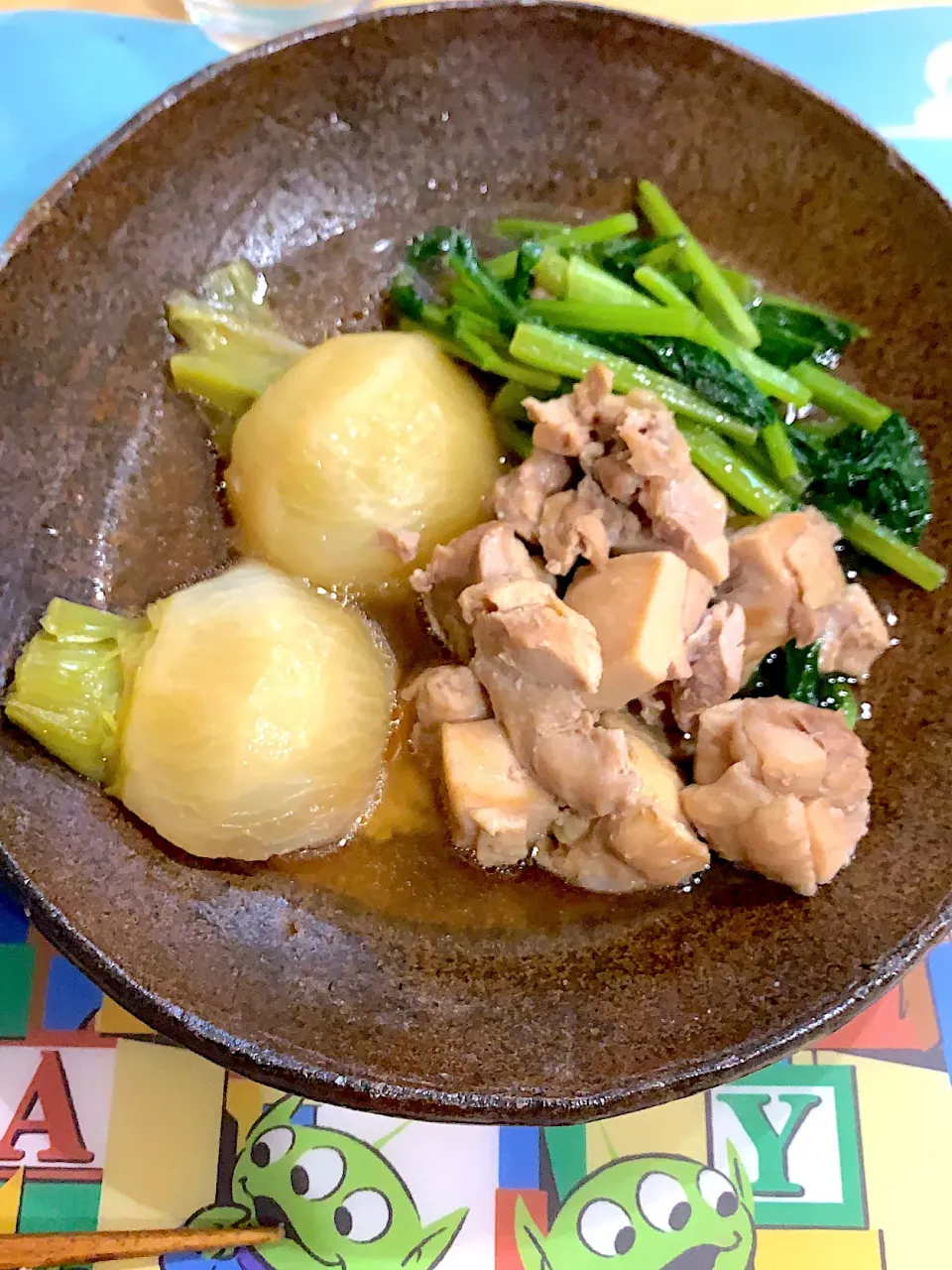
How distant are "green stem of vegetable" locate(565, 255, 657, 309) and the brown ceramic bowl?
12.3 inches

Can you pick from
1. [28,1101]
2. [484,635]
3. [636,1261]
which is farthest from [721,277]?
[28,1101]

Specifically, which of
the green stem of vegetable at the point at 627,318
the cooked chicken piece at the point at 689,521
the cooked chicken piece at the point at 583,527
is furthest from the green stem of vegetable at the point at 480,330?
the cooked chicken piece at the point at 689,521

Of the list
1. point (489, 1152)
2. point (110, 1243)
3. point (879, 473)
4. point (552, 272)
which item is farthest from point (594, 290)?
point (110, 1243)

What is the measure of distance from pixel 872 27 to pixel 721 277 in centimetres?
97

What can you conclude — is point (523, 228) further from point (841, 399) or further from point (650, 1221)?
point (650, 1221)

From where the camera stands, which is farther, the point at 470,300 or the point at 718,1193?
the point at 470,300

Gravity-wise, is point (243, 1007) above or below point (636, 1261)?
above

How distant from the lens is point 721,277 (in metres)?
1.99

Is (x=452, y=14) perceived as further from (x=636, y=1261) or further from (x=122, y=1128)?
(x=636, y=1261)

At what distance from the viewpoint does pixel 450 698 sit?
169 centimetres

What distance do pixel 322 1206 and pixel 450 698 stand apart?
2.73 ft

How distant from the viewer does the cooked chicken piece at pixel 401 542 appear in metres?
1.78

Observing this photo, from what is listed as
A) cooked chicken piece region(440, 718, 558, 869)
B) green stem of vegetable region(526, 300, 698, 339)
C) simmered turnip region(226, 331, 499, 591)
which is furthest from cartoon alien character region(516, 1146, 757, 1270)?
green stem of vegetable region(526, 300, 698, 339)

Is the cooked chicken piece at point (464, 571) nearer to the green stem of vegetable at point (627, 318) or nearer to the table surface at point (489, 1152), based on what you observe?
the green stem of vegetable at point (627, 318)
